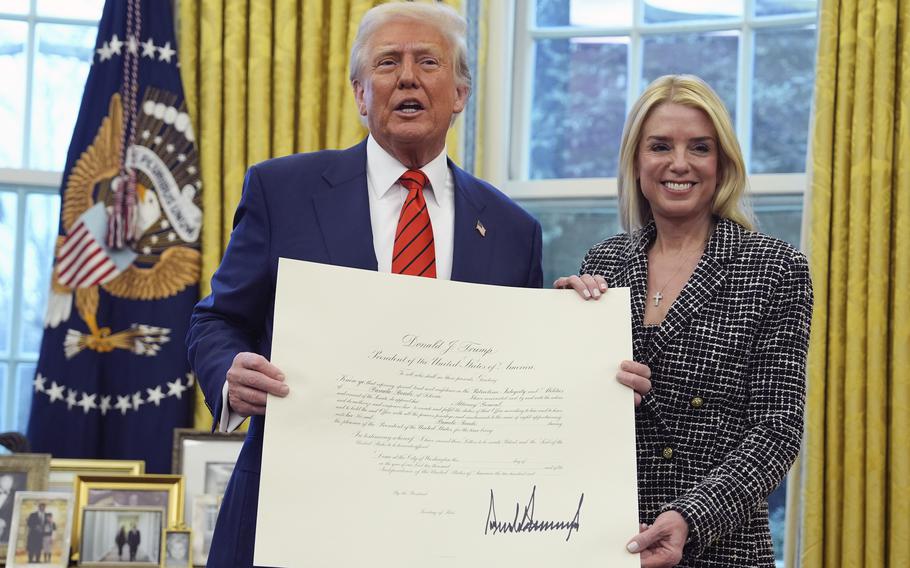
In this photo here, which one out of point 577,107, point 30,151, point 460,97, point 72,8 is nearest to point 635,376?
point 460,97

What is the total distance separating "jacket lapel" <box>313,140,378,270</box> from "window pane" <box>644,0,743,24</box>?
1.99 metres

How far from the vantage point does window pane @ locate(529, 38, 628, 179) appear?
3.65 m

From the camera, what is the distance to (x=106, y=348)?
331cm

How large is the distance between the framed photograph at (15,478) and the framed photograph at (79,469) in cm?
5

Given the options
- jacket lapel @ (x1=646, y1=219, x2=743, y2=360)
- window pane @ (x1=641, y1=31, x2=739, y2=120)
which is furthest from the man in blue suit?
window pane @ (x1=641, y1=31, x2=739, y2=120)

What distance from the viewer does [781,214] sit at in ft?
11.2

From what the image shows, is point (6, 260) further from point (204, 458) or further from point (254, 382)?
point (254, 382)

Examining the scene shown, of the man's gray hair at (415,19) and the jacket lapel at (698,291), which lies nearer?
the jacket lapel at (698,291)

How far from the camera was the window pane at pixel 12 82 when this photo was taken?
3654 millimetres

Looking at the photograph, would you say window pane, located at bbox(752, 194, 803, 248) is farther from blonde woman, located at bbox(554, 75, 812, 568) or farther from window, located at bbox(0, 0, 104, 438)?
window, located at bbox(0, 0, 104, 438)

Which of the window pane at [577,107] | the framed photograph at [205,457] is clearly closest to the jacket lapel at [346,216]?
the framed photograph at [205,457]

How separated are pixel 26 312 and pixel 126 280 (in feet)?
1.60

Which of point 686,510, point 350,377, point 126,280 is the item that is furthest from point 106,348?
point 686,510

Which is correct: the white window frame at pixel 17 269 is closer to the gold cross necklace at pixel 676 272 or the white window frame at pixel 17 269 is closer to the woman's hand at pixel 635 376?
the gold cross necklace at pixel 676 272
